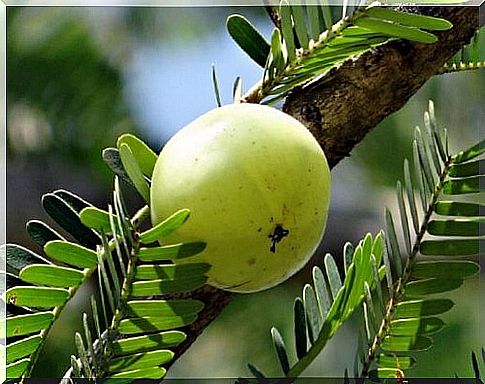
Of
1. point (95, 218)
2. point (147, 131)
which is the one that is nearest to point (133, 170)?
point (95, 218)

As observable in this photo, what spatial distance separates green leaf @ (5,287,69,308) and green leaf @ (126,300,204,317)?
28 mm

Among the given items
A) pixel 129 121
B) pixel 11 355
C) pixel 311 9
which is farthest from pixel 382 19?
pixel 129 121

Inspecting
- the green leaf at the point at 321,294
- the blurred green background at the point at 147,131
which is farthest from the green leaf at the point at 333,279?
the blurred green background at the point at 147,131

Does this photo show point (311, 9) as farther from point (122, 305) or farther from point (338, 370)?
point (338, 370)

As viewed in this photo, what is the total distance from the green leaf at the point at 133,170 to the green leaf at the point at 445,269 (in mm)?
94

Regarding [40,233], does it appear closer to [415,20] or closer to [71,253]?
[71,253]

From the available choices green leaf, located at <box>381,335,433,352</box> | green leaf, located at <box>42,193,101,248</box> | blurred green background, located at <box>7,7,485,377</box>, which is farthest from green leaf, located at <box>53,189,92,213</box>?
blurred green background, located at <box>7,7,485,377</box>

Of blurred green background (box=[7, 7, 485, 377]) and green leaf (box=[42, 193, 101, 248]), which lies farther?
blurred green background (box=[7, 7, 485, 377])

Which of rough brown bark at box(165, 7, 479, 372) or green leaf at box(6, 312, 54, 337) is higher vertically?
rough brown bark at box(165, 7, 479, 372)

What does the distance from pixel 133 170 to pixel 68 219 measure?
0.04 meters

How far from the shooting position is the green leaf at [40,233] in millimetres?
237

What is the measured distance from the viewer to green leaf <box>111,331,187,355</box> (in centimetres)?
21

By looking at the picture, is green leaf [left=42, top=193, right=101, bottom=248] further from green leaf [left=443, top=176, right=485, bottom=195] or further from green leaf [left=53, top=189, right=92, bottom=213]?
green leaf [left=443, top=176, right=485, bottom=195]

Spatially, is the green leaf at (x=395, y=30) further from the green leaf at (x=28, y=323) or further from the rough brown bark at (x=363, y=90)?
the green leaf at (x=28, y=323)
